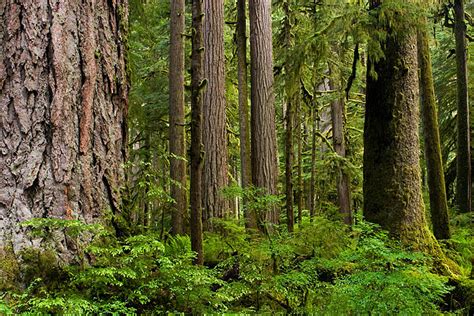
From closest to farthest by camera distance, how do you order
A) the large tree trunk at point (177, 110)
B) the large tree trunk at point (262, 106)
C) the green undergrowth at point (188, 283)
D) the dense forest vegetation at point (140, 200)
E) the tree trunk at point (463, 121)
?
the green undergrowth at point (188, 283) < the dense forest vegetation at point (140, 200) < the large tree trunk at point (177, 110) < the large tree trunk at point (262, 106) < the tree trunk at point (463, 121)

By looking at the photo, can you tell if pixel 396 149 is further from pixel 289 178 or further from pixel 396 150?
pixel 289 178

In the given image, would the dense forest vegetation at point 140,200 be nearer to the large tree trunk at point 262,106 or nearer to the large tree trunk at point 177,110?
the large tree trunk at point 177,110

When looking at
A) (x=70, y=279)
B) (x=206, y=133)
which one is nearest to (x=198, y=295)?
(x=70, y=279)

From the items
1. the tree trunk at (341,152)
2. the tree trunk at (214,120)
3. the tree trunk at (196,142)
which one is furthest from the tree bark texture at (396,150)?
the tree trunk at (341,152)

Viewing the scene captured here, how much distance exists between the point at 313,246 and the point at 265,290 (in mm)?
1367

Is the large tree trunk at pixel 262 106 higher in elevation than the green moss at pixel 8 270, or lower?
higher

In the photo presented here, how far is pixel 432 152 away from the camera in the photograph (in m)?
8.50

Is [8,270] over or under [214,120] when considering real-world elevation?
under

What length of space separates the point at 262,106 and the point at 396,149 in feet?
14.8

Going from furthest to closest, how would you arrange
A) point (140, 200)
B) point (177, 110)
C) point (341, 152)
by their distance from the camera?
point (341, 152)
point (177, 110)
point (140, 200)

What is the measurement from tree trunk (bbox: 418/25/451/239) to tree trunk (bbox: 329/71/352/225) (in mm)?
3457

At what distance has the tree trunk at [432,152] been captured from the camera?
26.8 ft

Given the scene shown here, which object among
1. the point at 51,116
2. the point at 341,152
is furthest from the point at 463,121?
the point at 51,116

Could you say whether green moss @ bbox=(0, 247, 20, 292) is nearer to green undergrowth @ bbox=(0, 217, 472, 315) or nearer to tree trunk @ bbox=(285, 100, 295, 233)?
green undergrowth @ bbox=(0, 217, 472, 315)
